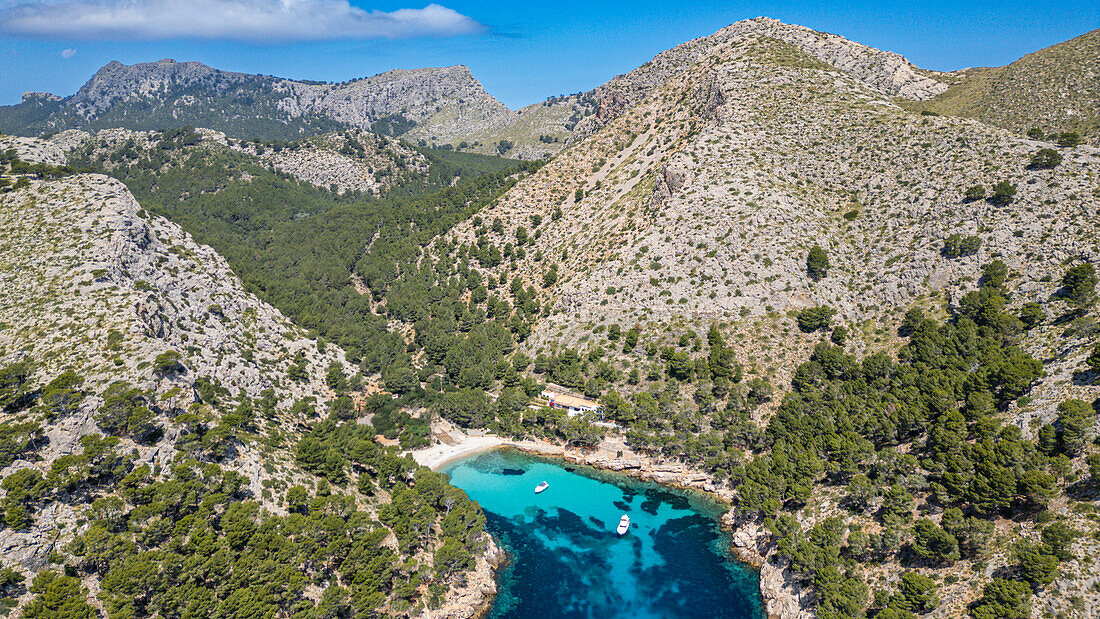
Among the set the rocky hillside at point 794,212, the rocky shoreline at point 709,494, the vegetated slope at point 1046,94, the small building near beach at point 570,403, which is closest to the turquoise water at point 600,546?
the rocky shoreline at point 709,494

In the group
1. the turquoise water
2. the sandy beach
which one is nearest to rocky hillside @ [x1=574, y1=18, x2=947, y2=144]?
the sandy beach

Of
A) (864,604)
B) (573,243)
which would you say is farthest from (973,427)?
(573,243)

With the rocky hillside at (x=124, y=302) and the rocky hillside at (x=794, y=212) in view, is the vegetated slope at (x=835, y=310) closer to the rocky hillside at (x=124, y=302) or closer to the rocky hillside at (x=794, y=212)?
the rocky hillside at (x=794, y=212)

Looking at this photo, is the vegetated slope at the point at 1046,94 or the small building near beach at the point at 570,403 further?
the vegetated slope at the point at 1046,94

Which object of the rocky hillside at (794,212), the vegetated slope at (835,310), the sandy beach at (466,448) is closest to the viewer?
the vegetated slope at (835,310)

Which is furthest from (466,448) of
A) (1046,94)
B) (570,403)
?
(1046,94)

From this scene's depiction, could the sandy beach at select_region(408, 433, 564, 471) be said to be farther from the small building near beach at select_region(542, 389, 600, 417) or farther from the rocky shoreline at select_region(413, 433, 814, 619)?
the small building near beach at select_region(542, 389, 600, 417)

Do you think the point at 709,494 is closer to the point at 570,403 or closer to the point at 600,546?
the point at 600,546
